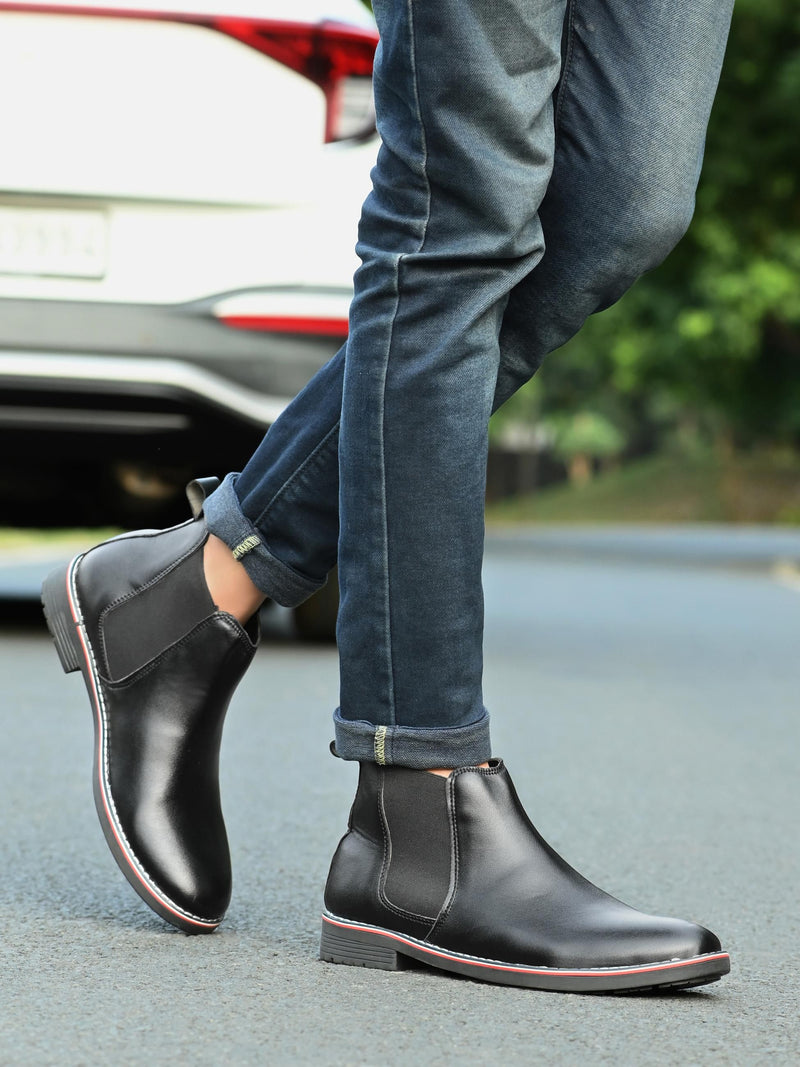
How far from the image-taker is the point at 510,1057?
1.60m

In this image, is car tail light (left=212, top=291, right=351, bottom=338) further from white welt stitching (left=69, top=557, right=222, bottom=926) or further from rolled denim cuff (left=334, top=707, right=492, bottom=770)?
rolled denim cuff (left=334, top=707, right=492, bottom=770)

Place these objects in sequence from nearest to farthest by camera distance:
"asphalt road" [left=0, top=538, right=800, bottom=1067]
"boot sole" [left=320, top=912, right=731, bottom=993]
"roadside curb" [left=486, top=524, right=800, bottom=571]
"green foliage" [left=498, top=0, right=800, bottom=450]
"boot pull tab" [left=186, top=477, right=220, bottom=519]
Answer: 1. "asphalt road" [left=0, top=538, right=800, bottom=1067]
2. "boot sole" [left=320, top=912, right=731, bottom=993]
3. "boot pull tab" [left=186, top=477, right=220, bottom=519]
4. "roadside curb" [left=486, top=524, right=800, bottom=571]
5. "green foliage" [left=498, top=0, right=800, bottom=450]

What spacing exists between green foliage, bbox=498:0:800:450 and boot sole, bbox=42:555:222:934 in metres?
12.5

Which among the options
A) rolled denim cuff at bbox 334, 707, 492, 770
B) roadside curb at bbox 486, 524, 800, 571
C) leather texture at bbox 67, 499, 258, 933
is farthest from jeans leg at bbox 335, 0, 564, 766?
roadside curb at bbox 486, 524, 800, 571

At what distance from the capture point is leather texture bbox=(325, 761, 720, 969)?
1.84 metres

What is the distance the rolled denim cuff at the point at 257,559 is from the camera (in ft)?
6.81

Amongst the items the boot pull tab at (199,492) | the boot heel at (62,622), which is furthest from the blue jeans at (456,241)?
the boot heel at (62,622)

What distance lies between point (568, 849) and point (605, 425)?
223 ft

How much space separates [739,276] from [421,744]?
679 inches

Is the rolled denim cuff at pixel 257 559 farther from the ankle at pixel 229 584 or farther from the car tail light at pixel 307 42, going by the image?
the car tail light at pixel 307 42

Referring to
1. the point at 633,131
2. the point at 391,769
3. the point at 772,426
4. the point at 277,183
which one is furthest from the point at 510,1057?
the point at 772,426

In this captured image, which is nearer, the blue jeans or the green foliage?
the blue jeans

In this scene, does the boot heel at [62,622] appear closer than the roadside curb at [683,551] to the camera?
Yes

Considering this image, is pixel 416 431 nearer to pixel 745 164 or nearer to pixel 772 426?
pixel 745 164
